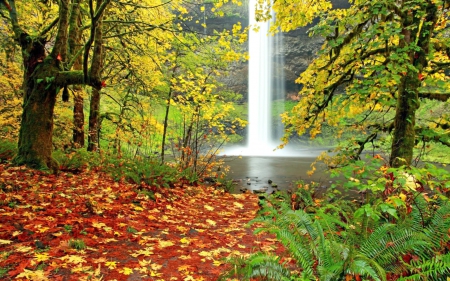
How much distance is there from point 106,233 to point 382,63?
507 centimetres

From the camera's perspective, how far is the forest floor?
8.37 feet

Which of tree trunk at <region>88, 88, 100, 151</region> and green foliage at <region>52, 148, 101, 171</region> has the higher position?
tree trunk at <region>88, 88, 100, 151</region>

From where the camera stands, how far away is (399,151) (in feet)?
15.3

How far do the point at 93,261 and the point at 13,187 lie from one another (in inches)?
107

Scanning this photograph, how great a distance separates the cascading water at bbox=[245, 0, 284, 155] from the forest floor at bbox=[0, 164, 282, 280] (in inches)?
1218

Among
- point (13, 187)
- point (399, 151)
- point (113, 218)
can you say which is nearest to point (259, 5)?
point (399, 151)

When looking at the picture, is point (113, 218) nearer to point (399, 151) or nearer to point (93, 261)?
point (93, 261)

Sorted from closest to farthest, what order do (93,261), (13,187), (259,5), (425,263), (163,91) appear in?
(425,263) < (93,261) < (13,187) < (259,5) < (163,91)

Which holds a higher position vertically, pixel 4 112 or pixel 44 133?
pixel 4 112

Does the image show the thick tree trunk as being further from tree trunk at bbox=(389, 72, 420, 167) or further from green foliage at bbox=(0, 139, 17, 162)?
tree trunk at bbox=(389, 72, 420, 167)

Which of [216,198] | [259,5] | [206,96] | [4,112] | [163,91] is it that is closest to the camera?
[259,5]

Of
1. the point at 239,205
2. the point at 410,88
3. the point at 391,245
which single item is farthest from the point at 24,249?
the point at 410,88

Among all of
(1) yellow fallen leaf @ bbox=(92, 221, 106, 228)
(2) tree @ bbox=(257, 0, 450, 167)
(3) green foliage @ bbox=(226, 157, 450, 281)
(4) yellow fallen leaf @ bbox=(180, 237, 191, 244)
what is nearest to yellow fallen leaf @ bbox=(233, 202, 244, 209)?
(2) tree @ bbox=(257, 0, 450, 167)

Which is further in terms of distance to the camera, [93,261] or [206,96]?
[206,96]
